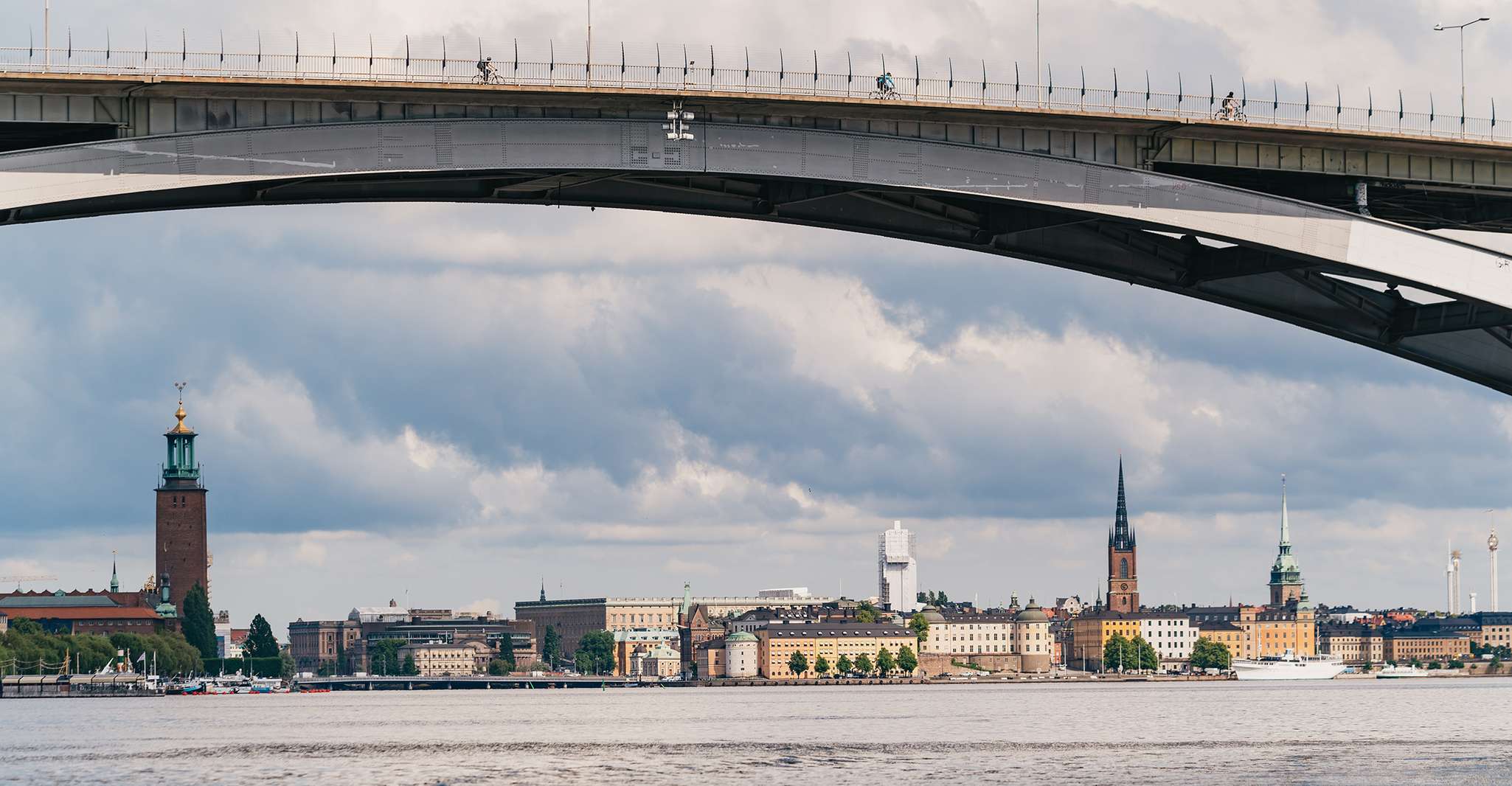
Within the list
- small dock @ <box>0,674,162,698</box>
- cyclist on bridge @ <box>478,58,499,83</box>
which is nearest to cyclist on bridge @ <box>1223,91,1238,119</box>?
cyclist on bridge @ <box>478,58,499,83</box>

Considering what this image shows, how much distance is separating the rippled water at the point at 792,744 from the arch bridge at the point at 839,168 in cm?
1112

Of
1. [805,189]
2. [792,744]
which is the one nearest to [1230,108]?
[805,189]

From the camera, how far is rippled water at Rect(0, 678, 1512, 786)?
46.3 metres

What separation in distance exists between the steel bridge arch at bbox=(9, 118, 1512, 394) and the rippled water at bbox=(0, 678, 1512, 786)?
11.0 m

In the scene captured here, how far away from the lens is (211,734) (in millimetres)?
81312

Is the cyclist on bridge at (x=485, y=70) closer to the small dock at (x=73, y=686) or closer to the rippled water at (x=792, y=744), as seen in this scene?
the rippled water at (x=792, y=744)

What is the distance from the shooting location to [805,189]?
33.8m

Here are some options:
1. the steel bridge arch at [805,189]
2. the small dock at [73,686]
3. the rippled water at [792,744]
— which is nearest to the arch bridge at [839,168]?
the steel bridge arch at [805,189]

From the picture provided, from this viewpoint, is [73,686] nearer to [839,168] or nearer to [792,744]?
[792,744]

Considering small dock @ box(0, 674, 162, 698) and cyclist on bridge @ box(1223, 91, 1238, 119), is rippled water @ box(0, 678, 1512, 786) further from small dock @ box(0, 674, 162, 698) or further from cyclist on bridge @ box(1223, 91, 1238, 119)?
small dock @ box(0, 674, 162, 698)

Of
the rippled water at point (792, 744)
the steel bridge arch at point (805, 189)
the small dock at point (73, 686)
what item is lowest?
the small dock at point (73, 686)

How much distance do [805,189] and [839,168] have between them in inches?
75.1

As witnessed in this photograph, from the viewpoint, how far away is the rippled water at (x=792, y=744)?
46344 mm

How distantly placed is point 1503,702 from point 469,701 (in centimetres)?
7386
